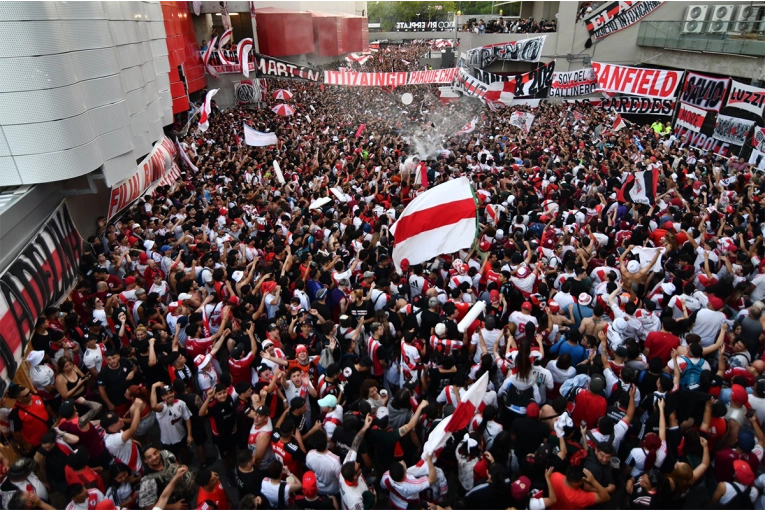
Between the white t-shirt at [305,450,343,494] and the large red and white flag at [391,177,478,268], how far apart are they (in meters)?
3.50

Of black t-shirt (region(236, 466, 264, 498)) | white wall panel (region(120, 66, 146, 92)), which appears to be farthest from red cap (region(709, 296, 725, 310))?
white wall panel (region(120, 66, 146, 92))

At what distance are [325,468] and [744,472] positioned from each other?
3.17 metres

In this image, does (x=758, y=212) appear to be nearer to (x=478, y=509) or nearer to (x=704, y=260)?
(x=704, y=260)

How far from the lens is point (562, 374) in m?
5.05

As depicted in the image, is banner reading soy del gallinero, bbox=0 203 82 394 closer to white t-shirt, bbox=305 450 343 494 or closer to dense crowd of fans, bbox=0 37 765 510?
dense crowd of fans, bbox=0 37 765 510

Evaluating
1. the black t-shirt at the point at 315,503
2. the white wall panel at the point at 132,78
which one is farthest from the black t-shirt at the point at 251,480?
the white wall panel at the point at 132,78

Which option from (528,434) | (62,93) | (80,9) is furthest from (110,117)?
(528,434)

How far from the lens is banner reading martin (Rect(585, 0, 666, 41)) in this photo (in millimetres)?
22828

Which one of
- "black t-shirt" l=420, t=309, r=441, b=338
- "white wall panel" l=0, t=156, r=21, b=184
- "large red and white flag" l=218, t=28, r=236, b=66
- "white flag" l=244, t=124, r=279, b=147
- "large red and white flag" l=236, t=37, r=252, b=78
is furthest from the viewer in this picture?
"large red and white flag" l=218, t=28, r=236, b=66

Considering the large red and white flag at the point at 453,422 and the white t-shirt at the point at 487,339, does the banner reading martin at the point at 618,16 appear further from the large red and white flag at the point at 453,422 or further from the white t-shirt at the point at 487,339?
the large red and white flag at the point at 453,422

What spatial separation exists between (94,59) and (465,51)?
2753cm

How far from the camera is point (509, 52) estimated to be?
25.9 meters

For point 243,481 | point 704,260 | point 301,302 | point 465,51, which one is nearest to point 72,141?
point 301,302

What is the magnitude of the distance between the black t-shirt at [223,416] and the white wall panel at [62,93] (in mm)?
4520
